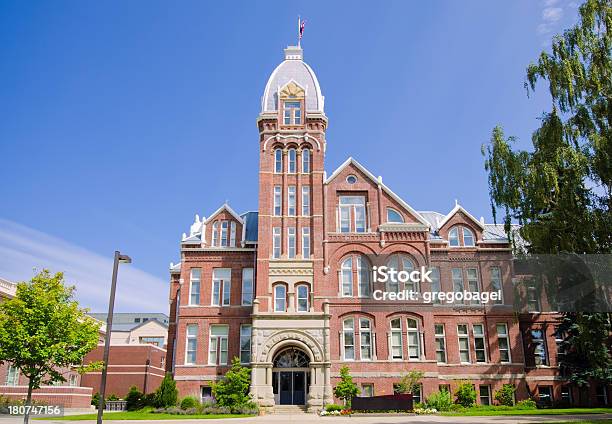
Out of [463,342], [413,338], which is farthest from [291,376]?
[463,342]

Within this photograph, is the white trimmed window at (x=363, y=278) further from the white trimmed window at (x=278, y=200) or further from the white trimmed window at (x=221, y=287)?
the white trimmed window at (x=221, y=287)

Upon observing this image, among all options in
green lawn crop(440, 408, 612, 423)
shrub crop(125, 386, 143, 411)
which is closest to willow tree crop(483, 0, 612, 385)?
green lawn crop(440, 408, 612, 423)

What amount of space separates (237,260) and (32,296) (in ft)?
50.7

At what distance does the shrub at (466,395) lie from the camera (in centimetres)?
3731

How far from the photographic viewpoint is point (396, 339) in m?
38.8

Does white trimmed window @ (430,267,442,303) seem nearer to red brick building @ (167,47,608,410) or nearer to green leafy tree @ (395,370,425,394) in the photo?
red brick building @ (167,47,608,410)

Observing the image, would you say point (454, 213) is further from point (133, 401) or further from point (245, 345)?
point (133, 401)

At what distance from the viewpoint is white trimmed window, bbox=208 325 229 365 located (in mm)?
39562

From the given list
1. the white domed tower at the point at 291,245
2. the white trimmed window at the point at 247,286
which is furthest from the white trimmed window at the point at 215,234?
the white domed tower at the point at 291,245

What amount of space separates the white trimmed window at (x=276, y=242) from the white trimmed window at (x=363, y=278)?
6014mm

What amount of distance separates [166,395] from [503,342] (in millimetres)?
24919

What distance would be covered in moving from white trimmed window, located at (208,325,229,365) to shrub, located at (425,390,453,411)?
14.6 meters

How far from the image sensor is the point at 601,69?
911 inches

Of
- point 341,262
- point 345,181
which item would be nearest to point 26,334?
point 341,262
